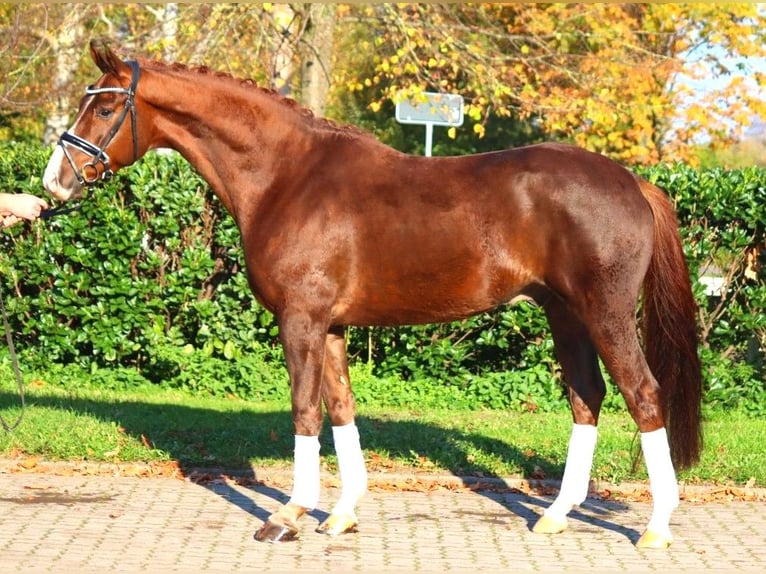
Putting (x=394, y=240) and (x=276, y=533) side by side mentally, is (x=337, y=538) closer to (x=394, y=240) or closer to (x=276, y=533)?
(x=276, y=533)

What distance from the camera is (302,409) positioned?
241 inches

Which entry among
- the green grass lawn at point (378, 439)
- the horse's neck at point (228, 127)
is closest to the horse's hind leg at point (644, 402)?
the green grass lawn at point (378, 439)

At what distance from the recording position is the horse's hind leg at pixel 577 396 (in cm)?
643

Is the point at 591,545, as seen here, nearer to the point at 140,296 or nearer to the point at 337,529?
the point at 337,529

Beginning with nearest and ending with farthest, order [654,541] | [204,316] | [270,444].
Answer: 1. [654,541]
2. [270,444]
3. [204,316]

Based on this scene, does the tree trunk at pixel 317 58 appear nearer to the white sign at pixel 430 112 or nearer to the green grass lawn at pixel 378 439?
the white sign at pixel 430 112

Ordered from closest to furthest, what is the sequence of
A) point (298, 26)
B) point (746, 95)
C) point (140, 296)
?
point (140, 296) < point (298, 26) < point (746, 95)

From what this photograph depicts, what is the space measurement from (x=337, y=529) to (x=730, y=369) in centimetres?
535

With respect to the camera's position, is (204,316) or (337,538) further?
(204,316)

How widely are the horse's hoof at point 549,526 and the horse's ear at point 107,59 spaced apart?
350 centimetres

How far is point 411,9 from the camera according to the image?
14125 mm

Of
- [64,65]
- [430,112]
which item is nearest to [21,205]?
[430,112]

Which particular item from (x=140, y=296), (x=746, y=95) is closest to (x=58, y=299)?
(x=140, y=296)

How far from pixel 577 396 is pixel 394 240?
148cm
